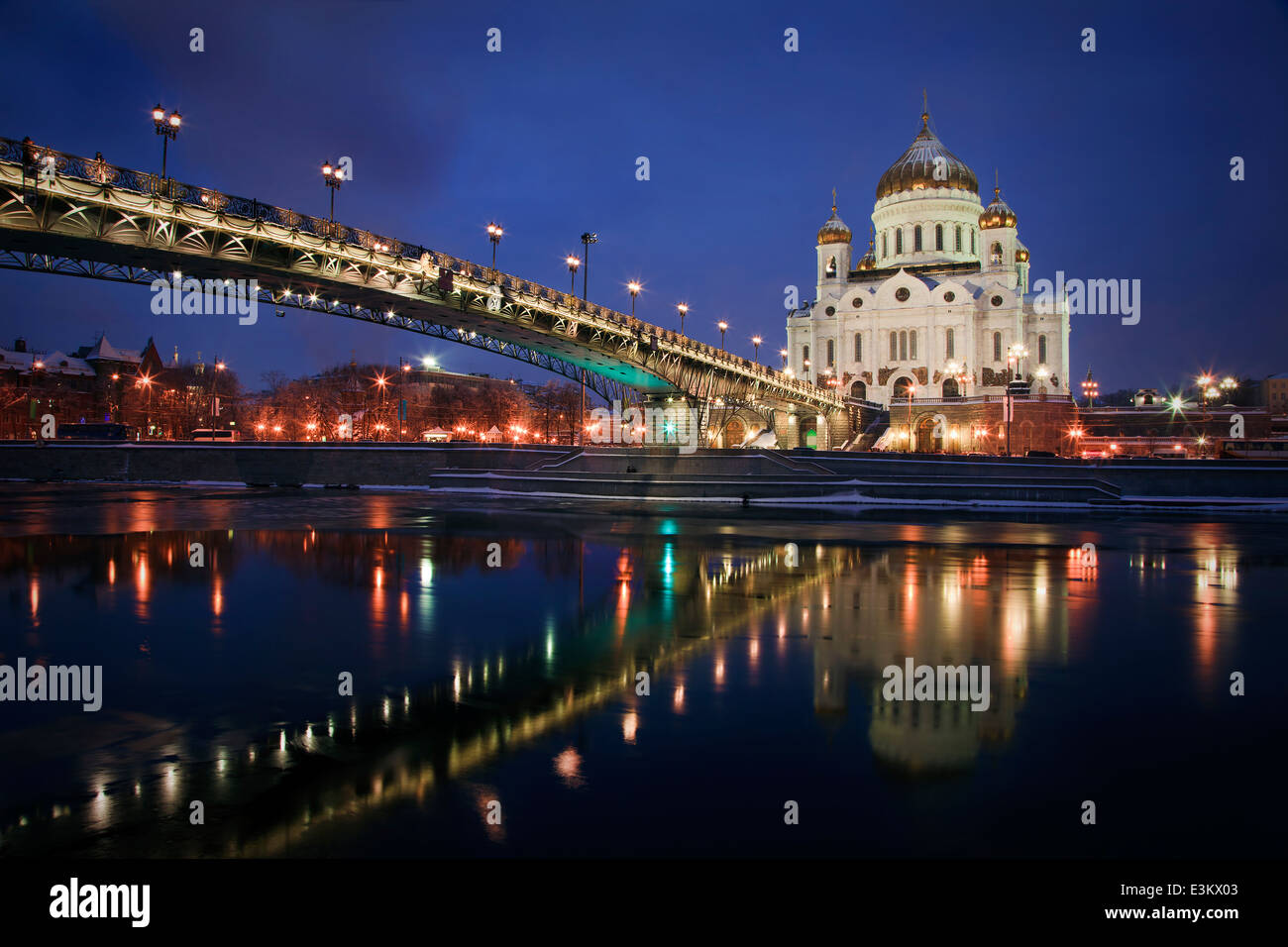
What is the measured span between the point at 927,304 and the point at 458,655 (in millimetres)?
94466

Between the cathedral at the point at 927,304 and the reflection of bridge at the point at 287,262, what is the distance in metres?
45.9

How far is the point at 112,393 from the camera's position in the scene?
3708 inches

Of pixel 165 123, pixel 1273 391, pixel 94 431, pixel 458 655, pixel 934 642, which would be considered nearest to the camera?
pixel 458 655

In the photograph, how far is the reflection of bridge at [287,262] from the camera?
26688mm

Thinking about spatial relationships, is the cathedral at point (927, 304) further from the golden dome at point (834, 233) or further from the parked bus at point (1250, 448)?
the parked bus at point (1250, 448)

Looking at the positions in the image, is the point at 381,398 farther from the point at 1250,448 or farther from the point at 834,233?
the point at 1250,448

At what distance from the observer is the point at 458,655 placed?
31.3ft

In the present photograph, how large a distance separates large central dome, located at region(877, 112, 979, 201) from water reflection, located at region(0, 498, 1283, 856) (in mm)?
94029

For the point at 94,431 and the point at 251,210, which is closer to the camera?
the point at 251,210

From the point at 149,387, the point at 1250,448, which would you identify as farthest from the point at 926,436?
the point at 149,387

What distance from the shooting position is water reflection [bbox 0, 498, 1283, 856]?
5801 mm
